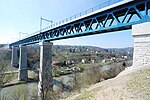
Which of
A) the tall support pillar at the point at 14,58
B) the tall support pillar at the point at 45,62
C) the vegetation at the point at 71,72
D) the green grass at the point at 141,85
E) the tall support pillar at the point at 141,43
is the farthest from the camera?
the tall support pillar at the point at 14,58

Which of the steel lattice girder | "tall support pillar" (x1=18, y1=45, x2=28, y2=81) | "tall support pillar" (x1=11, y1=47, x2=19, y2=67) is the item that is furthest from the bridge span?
"tall support pillar" (x1=11, y1=47, x2=19, y2=67)

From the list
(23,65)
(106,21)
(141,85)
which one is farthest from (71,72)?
(141,85)

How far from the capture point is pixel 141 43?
12281mm

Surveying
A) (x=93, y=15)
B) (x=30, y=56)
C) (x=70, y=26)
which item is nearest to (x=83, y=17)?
(x=93, y=15)

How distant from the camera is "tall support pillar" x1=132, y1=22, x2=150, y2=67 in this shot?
11.9m

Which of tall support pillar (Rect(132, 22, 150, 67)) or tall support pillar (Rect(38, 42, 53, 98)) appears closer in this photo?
tall support pillar (Rect(132, 22, 150, 67))

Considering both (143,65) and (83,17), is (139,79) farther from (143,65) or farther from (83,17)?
(83,17)

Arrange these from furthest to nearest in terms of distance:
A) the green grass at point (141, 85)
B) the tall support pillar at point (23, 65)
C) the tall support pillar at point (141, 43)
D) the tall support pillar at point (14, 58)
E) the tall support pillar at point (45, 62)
Result: 1. the tall support pillar at point (14, 58)
2. the tall support pillar at point (23, 65)
3. the tall support pillar at point (45, 62)
4. the tall support pillar at point (141, 43)
5. the green grass at point (141, 85)

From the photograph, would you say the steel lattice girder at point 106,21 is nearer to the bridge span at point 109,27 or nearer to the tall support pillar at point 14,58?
the bridge span at point 109,27

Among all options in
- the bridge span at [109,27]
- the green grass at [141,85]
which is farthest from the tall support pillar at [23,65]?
the green grass at [141,85]

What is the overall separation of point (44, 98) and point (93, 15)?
9.92m

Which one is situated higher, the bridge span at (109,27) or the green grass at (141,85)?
the bridge span at (109,27)

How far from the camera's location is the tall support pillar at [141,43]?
1188 centimetres

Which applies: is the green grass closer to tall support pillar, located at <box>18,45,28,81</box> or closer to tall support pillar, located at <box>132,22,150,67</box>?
tall support pillar, located at <box>132,22,150,67</box>
